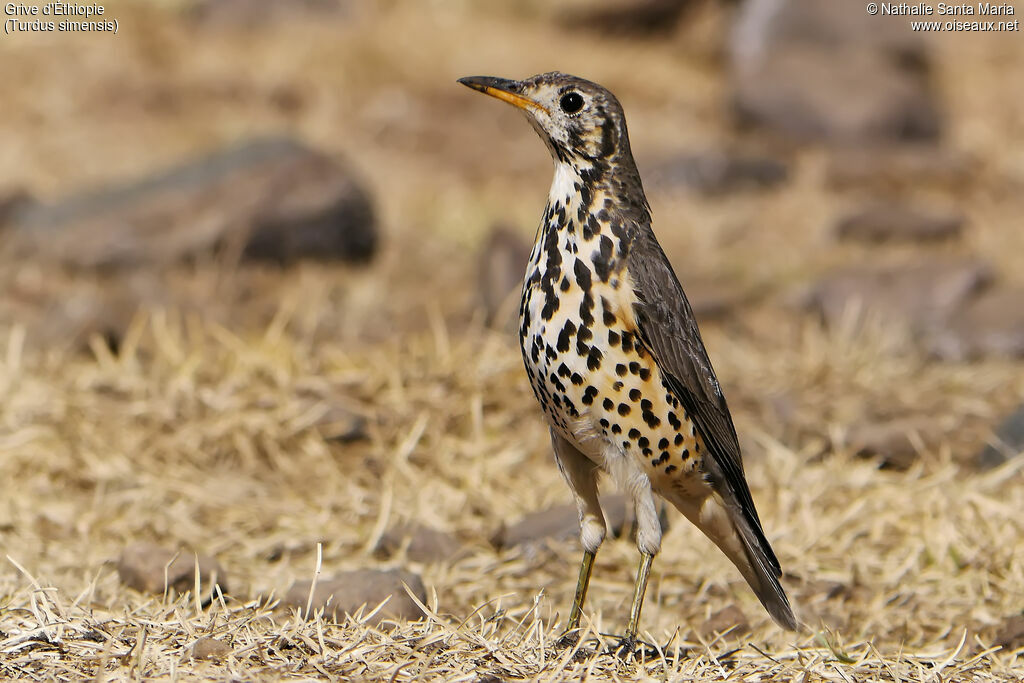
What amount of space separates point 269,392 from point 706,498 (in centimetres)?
312

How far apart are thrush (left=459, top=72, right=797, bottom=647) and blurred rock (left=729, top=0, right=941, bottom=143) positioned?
35.0ft

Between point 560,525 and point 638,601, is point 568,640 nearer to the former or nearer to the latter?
point 638,601

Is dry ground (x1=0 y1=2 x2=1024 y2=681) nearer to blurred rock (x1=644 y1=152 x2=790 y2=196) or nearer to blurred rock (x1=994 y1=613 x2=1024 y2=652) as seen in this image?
blurred rock (x1=994 y1=613 x2=1024 y2=652)

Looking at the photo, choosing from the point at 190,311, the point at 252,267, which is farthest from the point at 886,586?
the point at 252,267

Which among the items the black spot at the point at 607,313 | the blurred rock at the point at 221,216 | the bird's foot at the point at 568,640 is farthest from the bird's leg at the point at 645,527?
the blurred rock at the point at 221,216

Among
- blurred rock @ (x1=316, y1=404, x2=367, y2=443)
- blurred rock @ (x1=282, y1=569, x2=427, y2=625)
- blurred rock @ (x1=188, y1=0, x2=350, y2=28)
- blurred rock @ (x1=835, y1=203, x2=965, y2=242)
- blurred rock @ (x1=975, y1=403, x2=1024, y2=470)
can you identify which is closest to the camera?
blurred rock @ (x1=282, y1=569, x2=427, y2=625)

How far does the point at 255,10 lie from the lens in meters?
15.8

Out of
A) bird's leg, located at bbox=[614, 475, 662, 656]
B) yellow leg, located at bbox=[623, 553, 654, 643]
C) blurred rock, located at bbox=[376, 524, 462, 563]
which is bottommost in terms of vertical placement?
blurred rock, located at bbox=[376, 524, 462, 563]

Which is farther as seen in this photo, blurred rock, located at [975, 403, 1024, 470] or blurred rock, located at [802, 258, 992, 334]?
blurred rock, located at [802, 258, 992, 334]

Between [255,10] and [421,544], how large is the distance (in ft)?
36.8

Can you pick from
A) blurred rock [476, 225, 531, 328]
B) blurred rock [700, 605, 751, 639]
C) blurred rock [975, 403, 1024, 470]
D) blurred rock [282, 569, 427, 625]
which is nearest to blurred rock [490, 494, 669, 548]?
blurred rock [700, 605, 751, 639]

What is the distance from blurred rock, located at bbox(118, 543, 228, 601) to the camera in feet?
16.7

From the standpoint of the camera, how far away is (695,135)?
14875mm

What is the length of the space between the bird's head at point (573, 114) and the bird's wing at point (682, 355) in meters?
0.29
